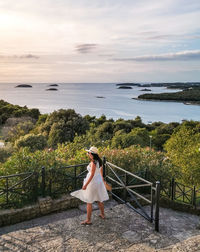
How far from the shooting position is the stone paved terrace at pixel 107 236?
13.9 feet

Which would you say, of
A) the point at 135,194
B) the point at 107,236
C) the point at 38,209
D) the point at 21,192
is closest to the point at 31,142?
the point at 21,192

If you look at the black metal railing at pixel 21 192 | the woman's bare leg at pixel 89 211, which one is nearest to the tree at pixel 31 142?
the black metal railing at pixel 21 192

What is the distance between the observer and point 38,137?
20.5 meters

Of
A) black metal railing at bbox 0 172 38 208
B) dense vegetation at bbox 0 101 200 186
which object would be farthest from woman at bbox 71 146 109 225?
dense vegetation at bbox 0 101 200 186

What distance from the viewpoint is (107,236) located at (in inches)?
184

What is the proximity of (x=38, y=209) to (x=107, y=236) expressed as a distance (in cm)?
210

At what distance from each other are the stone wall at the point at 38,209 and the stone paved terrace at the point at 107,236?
0.15 metres

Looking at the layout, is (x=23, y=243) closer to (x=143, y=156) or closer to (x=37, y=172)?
(x=37, y=172)

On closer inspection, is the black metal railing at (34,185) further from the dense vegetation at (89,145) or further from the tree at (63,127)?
the tree at (63,127)

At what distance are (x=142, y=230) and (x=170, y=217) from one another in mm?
1583

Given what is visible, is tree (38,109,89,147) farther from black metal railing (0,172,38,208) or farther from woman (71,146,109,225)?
woman (71,146,109,225)

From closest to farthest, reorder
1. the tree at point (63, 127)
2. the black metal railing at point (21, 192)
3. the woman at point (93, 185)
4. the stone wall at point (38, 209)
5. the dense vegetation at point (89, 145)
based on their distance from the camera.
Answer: the woman at point (93, 185)
the stone wall at point (38, 209)
the black metal railing at point (21, 192)
the dense vegetation at point (89, 145)
the tree at point (63, 127)

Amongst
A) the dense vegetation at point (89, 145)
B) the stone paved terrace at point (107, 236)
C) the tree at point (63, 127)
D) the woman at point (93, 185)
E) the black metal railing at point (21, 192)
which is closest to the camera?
the stone paved terrace at point (107, 236)

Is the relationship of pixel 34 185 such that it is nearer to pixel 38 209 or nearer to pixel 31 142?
pixel 38 209
